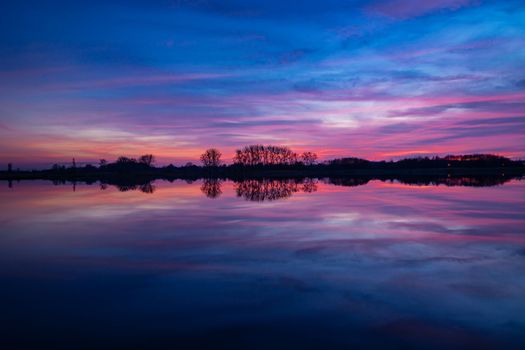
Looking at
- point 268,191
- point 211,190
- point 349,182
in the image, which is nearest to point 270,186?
point 211,190

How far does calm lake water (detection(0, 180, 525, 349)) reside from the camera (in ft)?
21.7

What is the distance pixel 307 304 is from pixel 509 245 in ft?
27.5

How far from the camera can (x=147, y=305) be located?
8.00 meters

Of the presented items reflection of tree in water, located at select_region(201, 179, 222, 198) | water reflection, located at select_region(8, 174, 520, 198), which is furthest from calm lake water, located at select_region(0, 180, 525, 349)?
reflection of tree in water, located at select_region(201, 179, 222, 198)

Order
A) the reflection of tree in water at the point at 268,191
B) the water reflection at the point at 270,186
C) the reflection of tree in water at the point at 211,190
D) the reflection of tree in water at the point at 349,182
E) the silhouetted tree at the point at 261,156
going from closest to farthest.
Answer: the reflection of tree in water at the point at 268,191 → the reflection of tree in water at the point at 211,190 → the water reflection at the point at 270,186 → the reflection of tree in water at the point at 349,182 → the silhouetted tree at the point at 261,156

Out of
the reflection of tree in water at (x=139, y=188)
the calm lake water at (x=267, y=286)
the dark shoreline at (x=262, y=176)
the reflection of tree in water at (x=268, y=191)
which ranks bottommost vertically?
the calm lake water at (x=267, y=286)

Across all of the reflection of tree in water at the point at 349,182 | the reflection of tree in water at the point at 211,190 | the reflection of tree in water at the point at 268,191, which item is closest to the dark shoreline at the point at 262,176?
the reflection of tree in water at the point at 349,182

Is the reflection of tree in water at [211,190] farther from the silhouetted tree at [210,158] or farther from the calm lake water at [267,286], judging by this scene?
the silhouetted tree at [210,158]

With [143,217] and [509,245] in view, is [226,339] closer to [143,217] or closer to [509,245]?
[509,245]

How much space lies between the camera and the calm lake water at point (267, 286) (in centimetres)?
662

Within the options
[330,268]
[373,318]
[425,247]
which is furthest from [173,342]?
[425,247]

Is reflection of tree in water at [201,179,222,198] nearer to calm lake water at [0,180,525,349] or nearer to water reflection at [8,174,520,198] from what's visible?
water reflection at [8,174,520,198]

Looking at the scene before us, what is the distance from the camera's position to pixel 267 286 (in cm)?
905

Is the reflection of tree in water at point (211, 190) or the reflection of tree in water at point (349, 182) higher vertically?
the reflection of tree in water at point (349, 182)
